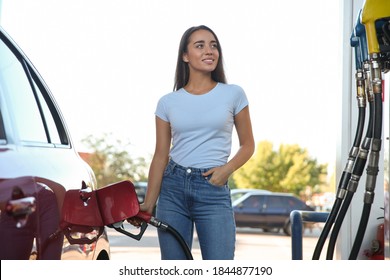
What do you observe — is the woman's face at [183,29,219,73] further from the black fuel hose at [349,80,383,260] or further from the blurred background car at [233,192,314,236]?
the blurred background car at [233,192,314,236]

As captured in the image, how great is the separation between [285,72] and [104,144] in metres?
11.7

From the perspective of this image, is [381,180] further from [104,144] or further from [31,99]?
[104,144]

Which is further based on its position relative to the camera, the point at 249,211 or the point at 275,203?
the point at 275,203

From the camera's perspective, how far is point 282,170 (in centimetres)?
5638

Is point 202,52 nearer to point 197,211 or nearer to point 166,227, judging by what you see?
point 197,211

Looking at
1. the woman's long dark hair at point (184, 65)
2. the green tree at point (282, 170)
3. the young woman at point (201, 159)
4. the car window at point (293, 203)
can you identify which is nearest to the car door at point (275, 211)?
the car window at point (293, 203)

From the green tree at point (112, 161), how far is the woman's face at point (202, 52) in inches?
1664

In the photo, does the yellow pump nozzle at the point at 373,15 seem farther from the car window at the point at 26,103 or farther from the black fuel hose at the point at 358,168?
the car window at the point at 26,103

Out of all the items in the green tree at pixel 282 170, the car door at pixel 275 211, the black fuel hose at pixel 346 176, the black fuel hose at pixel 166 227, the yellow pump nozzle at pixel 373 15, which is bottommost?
the green tree at pixel 282 170

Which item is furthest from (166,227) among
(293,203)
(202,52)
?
(293,203)

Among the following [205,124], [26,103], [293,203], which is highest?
[26,103]

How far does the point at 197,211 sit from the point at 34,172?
1.37 metres

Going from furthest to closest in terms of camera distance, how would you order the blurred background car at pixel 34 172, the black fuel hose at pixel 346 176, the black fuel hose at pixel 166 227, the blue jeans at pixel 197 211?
the blue jeans at pixel 197 211 < the black fuel hose at pixel 166 227 < the black fuel hose at pixel 346 176 < the blurred background car at pixel 34 172

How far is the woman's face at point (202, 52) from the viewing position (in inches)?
129
